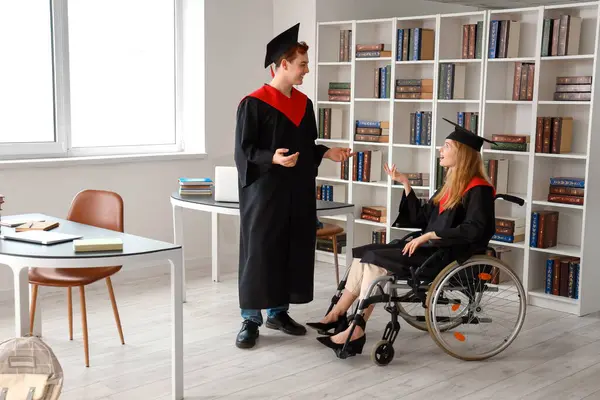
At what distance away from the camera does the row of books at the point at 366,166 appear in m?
5.96

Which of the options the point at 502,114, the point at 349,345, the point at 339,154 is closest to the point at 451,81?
the point at 502,114

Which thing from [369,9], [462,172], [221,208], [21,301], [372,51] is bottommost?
[21,301]

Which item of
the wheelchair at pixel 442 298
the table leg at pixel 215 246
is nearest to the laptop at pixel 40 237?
the wheelchair at pixel 442 298

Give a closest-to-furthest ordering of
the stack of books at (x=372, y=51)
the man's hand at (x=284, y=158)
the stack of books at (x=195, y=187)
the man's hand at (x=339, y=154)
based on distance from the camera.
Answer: the man's hand at (x=284, y=158) → the man's hand at (x=339, y=154) → the stack of books at (x=195, y=187) → the stack of books at (x=372, y=51)

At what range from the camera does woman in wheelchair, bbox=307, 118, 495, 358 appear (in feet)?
12.4

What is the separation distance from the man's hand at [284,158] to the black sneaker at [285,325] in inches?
40.1

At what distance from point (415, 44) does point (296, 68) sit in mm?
1934

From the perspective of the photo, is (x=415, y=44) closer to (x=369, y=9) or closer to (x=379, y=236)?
(x=369, y=9)

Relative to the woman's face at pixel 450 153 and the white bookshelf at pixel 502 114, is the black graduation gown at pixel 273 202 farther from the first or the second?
the white bookshelf at pixel 502 114

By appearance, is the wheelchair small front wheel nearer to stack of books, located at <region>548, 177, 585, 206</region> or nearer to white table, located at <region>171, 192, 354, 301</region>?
white table, located at <region>171, 192, 354, 301</region>

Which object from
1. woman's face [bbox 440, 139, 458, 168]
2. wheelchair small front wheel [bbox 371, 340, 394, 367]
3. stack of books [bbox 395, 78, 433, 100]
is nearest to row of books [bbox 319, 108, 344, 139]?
stack of books [bbox 395, 78, 433, 100]

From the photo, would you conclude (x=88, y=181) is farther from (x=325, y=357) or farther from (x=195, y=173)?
(x=325, y=357)

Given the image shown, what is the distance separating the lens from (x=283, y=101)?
3.98 m

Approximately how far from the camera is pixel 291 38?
3.91m
